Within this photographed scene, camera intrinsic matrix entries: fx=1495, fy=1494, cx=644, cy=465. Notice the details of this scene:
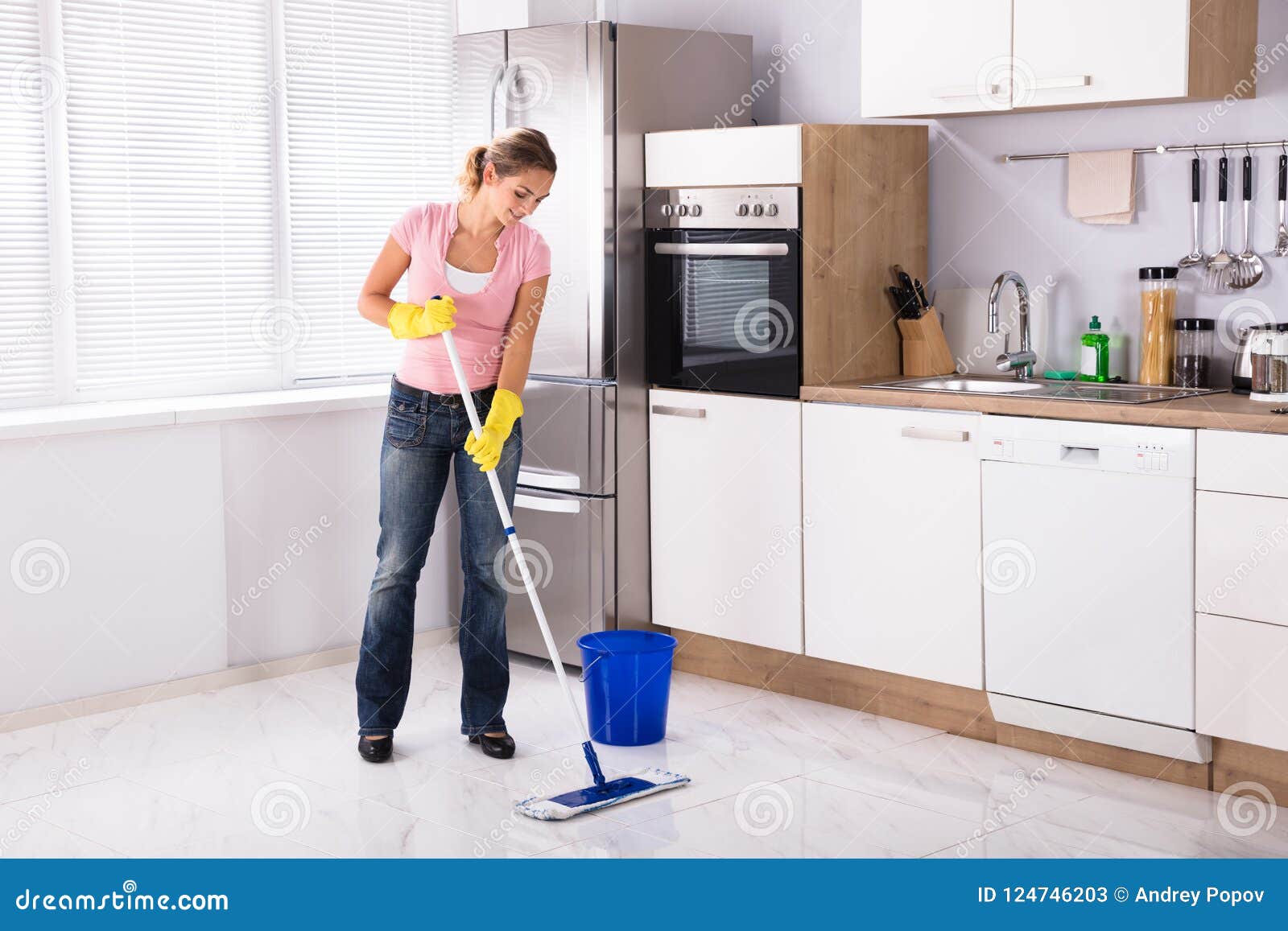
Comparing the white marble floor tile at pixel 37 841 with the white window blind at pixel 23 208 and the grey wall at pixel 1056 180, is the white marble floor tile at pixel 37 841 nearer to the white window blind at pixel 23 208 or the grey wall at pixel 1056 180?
the white window blind at pixel 23 208

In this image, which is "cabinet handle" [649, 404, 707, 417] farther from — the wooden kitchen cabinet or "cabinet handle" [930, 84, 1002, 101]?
"cabinet handle" [930, 84, 1002, 101]

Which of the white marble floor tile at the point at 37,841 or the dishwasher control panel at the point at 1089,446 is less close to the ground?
the dishwasher control panel at the point at 1089,446

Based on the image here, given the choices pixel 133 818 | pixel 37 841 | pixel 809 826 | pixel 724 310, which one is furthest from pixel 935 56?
pixel 37 841

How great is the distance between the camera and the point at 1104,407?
3.19 m

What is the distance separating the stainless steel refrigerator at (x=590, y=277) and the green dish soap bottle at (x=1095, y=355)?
1.19 meters

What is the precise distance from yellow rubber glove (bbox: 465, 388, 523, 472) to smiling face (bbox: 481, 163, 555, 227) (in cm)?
40

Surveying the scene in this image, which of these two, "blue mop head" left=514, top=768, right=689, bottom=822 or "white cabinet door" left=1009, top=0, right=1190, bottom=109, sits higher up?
"white cabinet door" left=1009, top=0, right=1190, bottom=109

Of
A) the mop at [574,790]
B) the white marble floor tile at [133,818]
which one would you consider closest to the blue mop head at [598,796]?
the mop at [574,790]

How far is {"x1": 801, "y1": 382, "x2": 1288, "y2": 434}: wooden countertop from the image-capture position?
9.77 feet

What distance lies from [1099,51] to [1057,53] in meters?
0.10

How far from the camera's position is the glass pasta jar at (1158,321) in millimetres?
3562

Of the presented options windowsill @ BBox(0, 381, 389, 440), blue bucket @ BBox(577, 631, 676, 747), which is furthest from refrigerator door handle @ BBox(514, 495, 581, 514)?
blue bucket @ BBox(577, 631, 676, 747)
